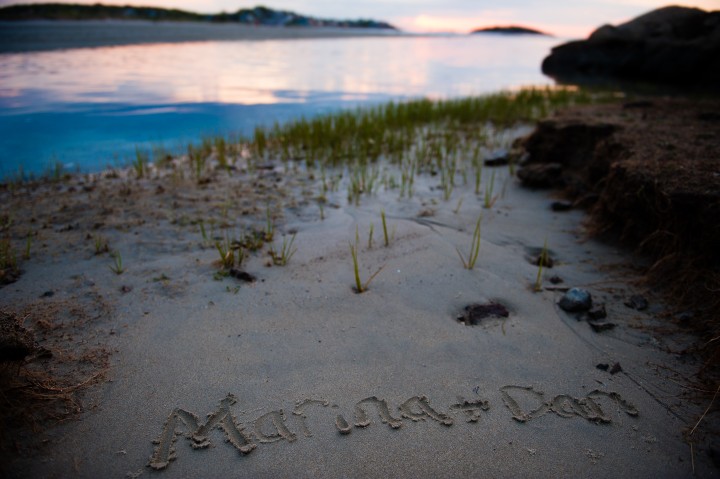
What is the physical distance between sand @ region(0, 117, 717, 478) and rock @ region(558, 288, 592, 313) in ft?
0.13

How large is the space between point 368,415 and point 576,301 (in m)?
1.36

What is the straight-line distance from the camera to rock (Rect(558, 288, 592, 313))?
227 centimetres

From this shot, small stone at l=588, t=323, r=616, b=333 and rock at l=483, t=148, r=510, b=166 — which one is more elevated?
rock at l=483, t=148, r=510, b=166

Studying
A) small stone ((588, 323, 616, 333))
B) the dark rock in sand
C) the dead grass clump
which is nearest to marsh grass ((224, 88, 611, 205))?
small stone ((588, 323, 616, 333))

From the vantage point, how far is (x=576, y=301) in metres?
2.28

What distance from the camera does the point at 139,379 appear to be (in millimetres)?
1778

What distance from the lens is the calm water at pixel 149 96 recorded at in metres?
5.70

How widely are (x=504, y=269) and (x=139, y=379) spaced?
2.12 m

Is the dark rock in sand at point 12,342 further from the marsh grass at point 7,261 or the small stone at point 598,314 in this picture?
the small stone at point 598,314

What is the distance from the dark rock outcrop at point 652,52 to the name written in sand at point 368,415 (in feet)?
57.0

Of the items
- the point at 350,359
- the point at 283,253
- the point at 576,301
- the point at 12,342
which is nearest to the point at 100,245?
the point at 283,253

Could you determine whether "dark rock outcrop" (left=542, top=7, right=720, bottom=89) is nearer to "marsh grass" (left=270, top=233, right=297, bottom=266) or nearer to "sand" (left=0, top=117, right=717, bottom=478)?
"sand" (left=0, top=117, right=717, bottom=478)

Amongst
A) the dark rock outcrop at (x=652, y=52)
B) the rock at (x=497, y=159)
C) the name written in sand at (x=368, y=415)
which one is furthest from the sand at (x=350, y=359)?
the dark rock outcrop at (x=652, y=52)

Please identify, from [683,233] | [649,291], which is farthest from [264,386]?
[683,233]
